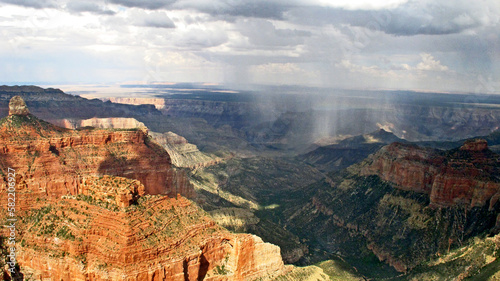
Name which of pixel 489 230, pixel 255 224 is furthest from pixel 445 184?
pixel 255 224

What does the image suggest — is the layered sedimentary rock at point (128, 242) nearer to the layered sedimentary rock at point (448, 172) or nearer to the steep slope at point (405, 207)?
the steep slope at point (405, 207)

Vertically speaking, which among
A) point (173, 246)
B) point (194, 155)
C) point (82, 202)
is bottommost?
point (194, 155)

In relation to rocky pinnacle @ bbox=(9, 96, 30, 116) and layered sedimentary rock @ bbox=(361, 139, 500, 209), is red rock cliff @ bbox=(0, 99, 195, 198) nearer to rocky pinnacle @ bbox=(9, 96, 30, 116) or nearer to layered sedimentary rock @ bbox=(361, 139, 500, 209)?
rocky pinnacle @ bbox=(9, 96, 30, 116)

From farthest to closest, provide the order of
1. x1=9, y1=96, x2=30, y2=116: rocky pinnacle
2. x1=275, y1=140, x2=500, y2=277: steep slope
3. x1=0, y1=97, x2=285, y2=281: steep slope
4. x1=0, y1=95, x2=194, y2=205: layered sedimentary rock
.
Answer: x1=275, y1=140, x2=500, y2=277: steep slope
x1=9, y1=96, x2=30, y2=116: rocky pinnacle
x1=0, y1=95, x2=194, y2=205: layered sedimentary rock
x1=0, y1=97, x2=285, y2=281: steep slope

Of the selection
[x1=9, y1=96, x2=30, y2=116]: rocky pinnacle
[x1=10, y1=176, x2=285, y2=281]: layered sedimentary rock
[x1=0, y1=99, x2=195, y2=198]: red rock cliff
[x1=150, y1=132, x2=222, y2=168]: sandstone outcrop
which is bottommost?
[x1=150, y1=132, x2=222, y2=168]: sandstone outcrop

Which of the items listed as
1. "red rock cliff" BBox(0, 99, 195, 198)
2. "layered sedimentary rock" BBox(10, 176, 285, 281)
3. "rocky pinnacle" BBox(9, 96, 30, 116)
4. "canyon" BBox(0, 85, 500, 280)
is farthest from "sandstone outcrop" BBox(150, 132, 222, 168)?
"layered sedimentary rock" BBox(10, 176, 285, 281)

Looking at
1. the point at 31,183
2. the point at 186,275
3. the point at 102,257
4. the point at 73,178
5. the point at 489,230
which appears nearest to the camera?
the point at 102,257

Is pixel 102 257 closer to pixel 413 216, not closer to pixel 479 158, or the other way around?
pixel 413 216
